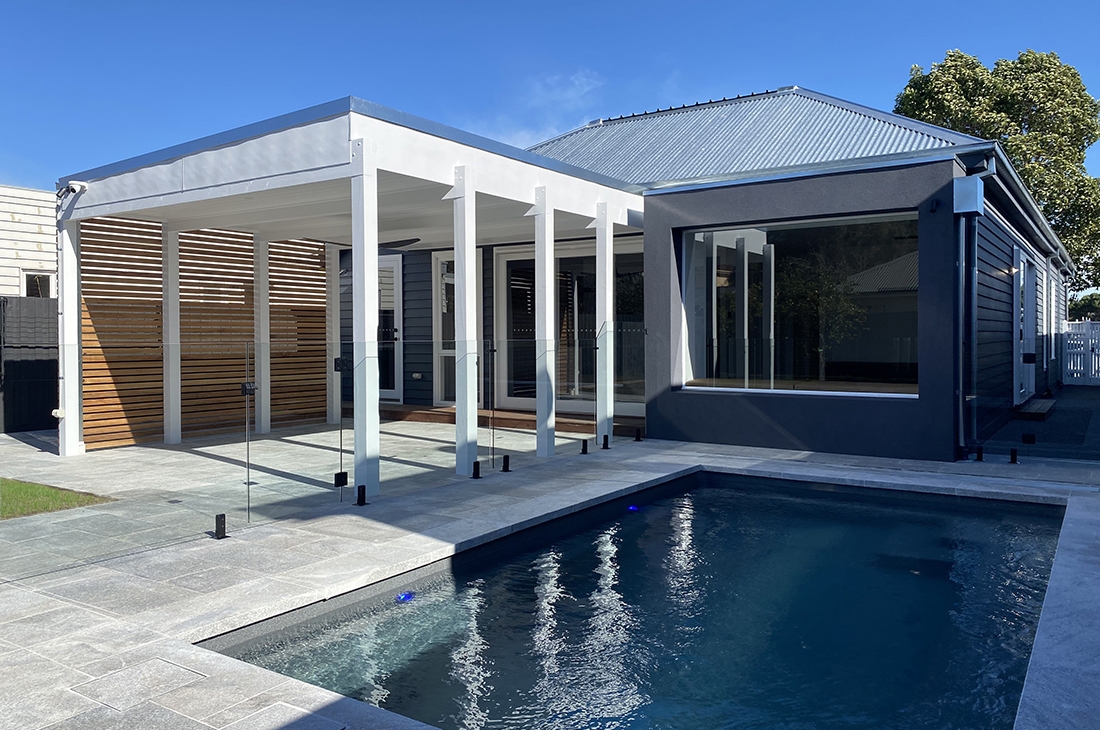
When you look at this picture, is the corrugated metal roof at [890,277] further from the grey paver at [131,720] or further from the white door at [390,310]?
the grey paver at [131,720]

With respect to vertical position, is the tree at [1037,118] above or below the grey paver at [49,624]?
above

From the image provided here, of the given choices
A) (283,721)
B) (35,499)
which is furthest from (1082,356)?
(283,721)

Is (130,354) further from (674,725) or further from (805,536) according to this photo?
Answer: (674,725)

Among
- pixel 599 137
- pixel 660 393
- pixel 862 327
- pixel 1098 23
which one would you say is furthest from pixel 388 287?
pixel 1098 23

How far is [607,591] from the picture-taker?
209 inches

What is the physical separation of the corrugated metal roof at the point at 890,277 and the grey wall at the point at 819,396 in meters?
0.16

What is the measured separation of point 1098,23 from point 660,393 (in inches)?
673

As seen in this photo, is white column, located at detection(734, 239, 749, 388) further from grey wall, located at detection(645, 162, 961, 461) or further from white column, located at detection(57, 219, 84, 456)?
white column, located at detection(57, 219, 84, 456)

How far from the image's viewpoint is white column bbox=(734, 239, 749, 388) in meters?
10.9

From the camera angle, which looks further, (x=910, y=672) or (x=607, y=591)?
(x=607, y=591)

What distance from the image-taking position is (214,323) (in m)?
12.1

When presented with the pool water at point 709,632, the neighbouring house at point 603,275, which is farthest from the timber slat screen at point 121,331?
the pool water at point 709,632

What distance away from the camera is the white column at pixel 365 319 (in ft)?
23.0

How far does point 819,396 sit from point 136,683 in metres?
8.56
